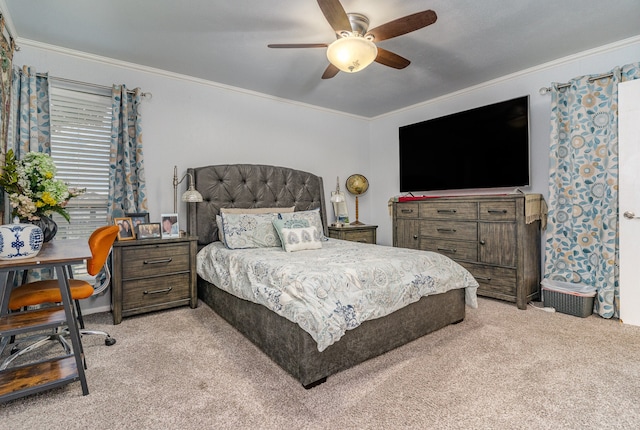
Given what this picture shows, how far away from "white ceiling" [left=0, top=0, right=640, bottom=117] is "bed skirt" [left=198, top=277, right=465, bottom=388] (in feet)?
6.97

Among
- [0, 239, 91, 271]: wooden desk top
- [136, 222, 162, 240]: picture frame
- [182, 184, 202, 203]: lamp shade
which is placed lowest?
[0, 239, 91, 271]: wooden desk top

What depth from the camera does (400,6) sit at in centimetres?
225

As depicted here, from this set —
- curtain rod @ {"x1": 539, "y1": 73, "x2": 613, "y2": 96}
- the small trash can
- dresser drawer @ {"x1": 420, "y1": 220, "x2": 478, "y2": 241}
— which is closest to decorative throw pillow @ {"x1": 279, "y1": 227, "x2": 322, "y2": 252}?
dresser drawer @ {"x1": 420, "y1": 220, "x2": 478, "y2": 241}

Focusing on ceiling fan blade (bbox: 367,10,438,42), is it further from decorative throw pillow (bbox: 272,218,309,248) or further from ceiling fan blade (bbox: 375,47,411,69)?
decorative throw pillow (bbox: 272,218,309,248)

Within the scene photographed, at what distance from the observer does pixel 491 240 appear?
3256 millimetres

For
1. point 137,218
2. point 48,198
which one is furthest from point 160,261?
point 48,198

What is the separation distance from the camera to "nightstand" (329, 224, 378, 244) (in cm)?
417

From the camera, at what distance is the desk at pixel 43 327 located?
4.98 feet

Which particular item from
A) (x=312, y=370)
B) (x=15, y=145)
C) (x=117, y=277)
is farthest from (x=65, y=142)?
(x=312, y=370)

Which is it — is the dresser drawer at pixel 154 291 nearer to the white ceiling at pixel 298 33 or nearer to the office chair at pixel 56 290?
the office chair at pixel 56 290

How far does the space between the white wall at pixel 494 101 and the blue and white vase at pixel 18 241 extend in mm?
3946

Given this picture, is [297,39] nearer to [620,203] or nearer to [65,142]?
[65,142]

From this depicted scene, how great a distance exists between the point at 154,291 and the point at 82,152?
147 cm

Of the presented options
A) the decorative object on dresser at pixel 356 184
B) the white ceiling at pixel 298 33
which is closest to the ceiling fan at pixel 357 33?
the white ceiling at pixel 298 33
